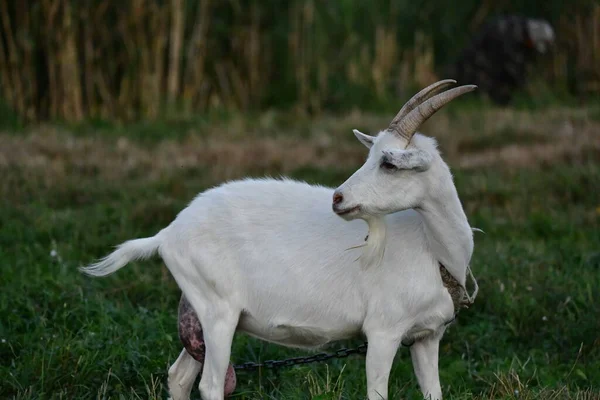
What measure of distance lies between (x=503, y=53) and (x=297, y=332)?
31.3ft

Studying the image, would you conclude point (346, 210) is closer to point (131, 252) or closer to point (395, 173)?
point (395, 173)

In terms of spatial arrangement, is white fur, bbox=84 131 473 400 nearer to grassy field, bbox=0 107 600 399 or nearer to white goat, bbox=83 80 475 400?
white goat, bbox=83 80 475 400

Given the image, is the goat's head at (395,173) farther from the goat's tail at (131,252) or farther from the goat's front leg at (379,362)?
the goat's tail at (131,252)

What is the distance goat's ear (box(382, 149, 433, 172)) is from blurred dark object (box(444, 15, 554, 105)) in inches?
374

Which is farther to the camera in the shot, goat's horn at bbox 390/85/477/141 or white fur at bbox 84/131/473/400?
white fur at bbox 84/131/473/400

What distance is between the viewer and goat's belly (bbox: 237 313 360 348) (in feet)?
Answer: 14.3

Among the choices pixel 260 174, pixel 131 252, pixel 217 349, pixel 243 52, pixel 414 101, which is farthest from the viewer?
pixel 243 52

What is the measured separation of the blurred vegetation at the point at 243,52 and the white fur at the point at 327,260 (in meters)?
7.47

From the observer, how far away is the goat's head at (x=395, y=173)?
4012mm

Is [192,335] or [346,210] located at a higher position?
[346,210]

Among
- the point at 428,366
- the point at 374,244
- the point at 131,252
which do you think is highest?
the point at 374,244

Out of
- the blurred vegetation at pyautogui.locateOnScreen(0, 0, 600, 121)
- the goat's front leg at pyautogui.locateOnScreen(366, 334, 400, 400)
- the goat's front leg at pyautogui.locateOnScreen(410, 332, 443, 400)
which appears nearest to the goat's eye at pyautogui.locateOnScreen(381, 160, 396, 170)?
the goat's front leg at pyautogui.locateOnScreen(366, 334, 400, 400)

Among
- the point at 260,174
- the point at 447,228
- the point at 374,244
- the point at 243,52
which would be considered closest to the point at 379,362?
the point at 374,244

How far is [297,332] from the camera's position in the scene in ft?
14.5
